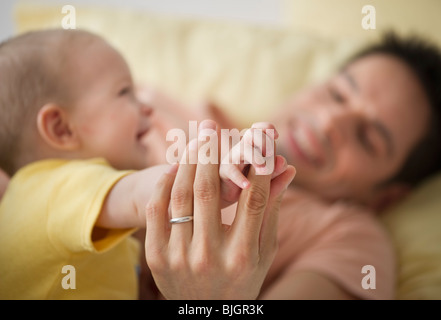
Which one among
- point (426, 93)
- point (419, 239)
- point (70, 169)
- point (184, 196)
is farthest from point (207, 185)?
point (426, 93)

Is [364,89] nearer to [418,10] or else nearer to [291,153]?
[291,153]

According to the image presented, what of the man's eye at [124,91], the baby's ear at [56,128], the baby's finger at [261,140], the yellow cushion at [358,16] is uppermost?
the yellow cushion at [358,16]

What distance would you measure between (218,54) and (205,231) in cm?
104

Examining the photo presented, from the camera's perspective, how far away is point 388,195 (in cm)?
125

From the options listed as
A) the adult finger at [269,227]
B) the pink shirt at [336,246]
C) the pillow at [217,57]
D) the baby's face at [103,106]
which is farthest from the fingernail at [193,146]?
the pillow at [217,57]

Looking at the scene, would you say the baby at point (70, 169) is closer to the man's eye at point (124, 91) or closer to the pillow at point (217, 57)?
the man's eye at point (124, 91)

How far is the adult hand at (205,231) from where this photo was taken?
19.1 inches

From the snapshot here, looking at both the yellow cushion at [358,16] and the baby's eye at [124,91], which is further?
the yellow cushion at [358,16]

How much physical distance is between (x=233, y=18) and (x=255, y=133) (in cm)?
152

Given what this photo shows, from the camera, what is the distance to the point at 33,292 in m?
0.61

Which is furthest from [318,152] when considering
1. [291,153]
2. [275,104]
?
[275,104]

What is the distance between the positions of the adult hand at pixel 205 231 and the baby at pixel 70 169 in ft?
0.07

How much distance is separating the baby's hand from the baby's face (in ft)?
0.77

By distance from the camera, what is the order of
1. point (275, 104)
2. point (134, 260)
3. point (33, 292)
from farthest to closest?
point (275, 104)
point (134, 260)
point (33, 292)
